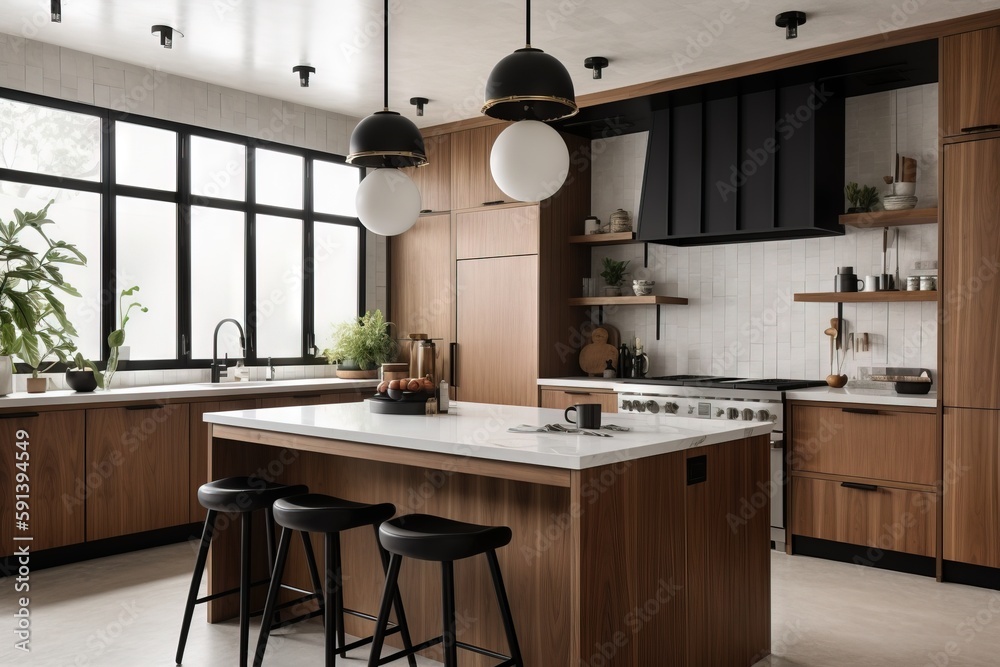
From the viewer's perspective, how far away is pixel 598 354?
6.25 m

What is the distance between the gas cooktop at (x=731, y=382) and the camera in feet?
16.3

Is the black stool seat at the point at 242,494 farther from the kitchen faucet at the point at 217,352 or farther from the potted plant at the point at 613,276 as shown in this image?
the potted plant at the point at 613,276

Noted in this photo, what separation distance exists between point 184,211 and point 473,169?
2.17 meters

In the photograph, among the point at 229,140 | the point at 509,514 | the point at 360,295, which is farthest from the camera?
the point at 360,295

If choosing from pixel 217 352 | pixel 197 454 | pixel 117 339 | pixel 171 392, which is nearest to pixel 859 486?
pixel 197 454

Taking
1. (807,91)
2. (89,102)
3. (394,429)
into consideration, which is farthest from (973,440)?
(89,102)

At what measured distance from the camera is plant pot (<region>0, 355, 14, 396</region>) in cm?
440

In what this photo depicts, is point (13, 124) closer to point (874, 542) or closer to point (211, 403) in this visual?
point (211, 403)

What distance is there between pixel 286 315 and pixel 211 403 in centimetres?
139

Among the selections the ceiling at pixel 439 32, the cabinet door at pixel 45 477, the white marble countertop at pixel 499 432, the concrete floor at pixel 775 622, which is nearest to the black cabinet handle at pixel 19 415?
the cabinet door at pixel 45 477

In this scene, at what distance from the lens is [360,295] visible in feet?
22.8

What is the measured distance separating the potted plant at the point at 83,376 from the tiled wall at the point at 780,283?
3630 millimetres

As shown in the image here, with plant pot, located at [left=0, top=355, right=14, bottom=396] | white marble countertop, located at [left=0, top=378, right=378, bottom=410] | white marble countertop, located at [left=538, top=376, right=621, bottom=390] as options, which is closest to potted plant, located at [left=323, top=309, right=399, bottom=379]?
white marble countertop, located at [left=0, top=378, right=378, bottom=410]

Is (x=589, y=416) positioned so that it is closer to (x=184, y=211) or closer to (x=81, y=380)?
(x=81, y=380)
